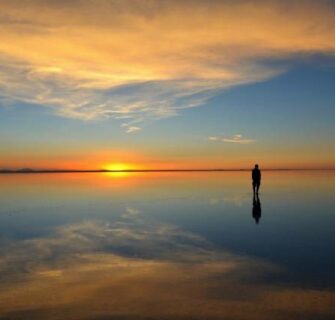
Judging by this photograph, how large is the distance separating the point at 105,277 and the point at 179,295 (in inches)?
84.3

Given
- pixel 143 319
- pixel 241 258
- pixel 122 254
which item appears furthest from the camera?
pixel 122 254

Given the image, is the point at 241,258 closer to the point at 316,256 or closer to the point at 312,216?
the point at 316,256

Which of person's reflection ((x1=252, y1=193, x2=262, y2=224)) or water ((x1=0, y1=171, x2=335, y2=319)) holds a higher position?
person's reflection ((x1=252, y1=193, x2=262, y2=224))

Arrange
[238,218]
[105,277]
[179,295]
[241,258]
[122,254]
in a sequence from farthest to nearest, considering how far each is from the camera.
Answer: [238,218] → [122,254] → [241,258] → [105,277] → [179,295]

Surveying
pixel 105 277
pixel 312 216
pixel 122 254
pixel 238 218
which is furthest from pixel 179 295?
pixel 312 216

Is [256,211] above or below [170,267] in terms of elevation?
above

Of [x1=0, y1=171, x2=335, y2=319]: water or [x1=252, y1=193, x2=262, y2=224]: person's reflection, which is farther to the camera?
[x1=252, y1=193, x2=262, y2=224]: person's reflection

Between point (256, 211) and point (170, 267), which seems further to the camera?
point (256, 211)

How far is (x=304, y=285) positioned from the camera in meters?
8.39

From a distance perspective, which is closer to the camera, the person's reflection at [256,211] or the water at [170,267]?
the water at [170,267]

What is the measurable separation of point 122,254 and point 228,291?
4.49 metres

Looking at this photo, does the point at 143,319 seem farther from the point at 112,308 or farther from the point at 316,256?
the point at 316,256

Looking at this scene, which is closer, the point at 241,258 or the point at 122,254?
the point at 241,258

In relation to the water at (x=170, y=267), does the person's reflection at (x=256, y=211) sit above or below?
above
